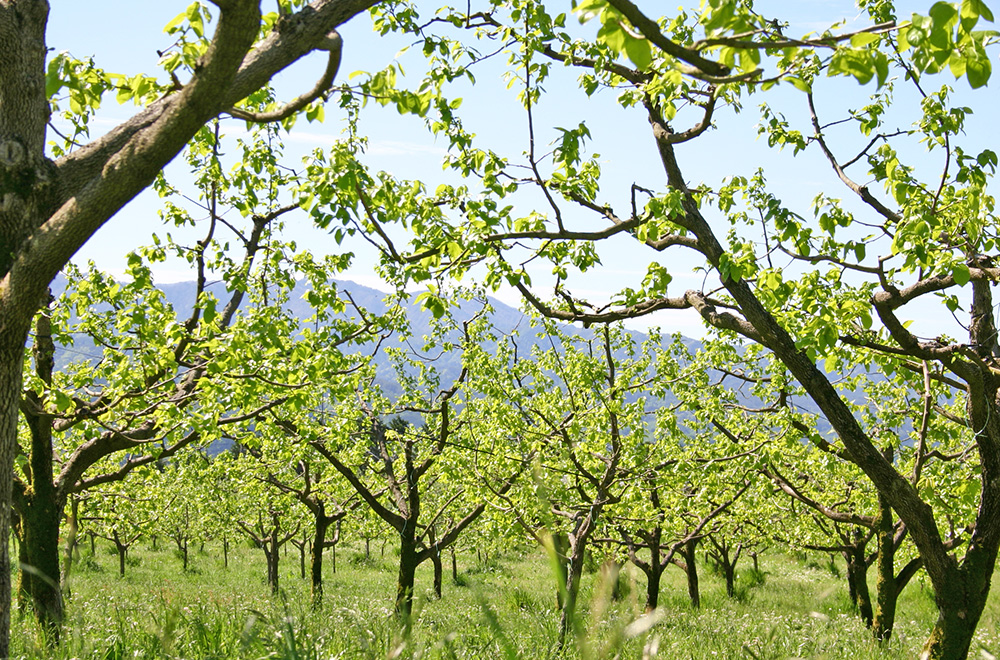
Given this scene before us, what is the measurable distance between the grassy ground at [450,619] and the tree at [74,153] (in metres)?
1.41

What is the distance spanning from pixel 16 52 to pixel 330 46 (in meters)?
1.74

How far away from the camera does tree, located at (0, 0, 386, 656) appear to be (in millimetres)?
3305

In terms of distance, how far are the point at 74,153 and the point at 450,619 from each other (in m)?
8.49

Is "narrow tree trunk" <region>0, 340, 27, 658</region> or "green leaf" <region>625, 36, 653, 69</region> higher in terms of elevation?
"green leaf" <region>625, 36, 653, 69</region>

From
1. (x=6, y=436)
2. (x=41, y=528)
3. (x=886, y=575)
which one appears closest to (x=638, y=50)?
(x=6, y=436)

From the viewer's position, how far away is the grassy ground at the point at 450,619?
7.43ft

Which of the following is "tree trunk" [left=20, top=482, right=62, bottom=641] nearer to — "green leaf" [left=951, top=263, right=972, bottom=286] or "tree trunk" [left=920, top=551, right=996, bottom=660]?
"tree trunk" [left=920, top=551, right=996, bottom=660]

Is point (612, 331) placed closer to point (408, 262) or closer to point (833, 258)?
point (833, 258)

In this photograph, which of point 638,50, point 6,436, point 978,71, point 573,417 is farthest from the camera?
point 573,417

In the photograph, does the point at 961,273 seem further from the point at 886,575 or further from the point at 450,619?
the point at 886,575

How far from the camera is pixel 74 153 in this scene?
147 inches

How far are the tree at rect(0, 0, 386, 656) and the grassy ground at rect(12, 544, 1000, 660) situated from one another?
1415 millimetres

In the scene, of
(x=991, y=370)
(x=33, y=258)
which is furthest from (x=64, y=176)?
(x=991, y=370)

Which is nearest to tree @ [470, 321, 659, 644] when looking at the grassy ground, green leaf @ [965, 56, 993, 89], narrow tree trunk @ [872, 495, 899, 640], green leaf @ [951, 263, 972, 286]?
the grassy ground
